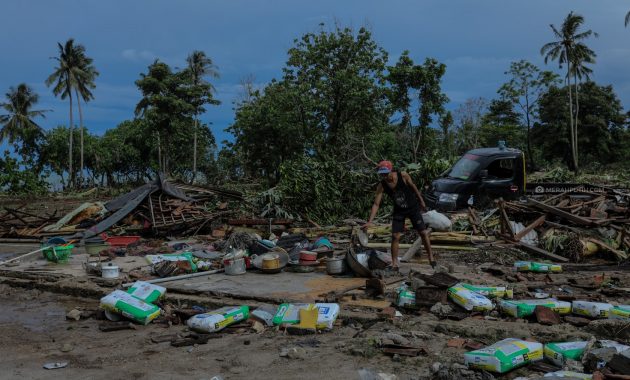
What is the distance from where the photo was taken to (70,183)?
134ft

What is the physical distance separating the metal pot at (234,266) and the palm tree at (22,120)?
132 ft


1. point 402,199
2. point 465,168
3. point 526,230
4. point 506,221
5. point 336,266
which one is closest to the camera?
point 336,266

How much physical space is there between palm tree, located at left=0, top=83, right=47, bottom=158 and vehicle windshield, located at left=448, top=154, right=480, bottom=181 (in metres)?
39.1

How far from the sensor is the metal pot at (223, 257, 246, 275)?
786cm

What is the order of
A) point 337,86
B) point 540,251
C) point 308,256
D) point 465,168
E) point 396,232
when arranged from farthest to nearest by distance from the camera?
point 337,86, point 465,168, point 540,251, point 308,256, point 396,232

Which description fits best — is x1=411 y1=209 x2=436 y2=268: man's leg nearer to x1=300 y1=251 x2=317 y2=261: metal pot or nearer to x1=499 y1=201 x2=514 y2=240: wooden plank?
x1=300 y1=251 x2=317 y2=261: metal pot


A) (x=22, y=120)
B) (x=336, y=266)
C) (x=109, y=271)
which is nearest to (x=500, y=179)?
(x=336, y=266)

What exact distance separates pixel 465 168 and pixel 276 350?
9.66 metres

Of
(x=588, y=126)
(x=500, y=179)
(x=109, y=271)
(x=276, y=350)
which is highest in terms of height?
(x=588, y=126)

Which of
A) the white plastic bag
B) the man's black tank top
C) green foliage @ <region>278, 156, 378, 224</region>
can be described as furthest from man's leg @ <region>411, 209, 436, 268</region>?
green foliage @ <region>278, 156, 378, 224</region>

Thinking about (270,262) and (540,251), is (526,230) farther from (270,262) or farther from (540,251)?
(270,262)

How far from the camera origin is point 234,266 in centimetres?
785

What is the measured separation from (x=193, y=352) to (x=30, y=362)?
59.3 inches

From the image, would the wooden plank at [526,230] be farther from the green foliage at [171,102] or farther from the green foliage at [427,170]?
the green foliage at [171,102]
